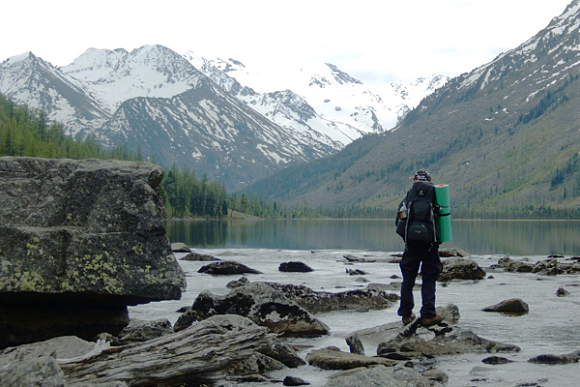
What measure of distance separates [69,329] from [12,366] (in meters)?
5.21

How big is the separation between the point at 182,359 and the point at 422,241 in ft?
25.0

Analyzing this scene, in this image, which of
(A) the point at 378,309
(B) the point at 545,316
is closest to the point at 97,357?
(A) the point at 378,309

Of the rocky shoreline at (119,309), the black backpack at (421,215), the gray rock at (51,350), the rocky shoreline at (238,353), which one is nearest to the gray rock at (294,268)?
the rocky shoreline at (238,353)

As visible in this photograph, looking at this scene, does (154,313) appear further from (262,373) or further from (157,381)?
(157,381)

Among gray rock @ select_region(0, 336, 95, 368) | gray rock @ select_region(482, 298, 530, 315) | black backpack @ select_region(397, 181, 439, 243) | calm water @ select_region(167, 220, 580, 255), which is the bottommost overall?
gray rock @ select_region(482, 298, 530, 315)

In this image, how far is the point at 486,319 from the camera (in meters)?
21.0

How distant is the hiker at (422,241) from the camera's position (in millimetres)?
16984

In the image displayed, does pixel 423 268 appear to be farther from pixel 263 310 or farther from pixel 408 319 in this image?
pixel 263 310

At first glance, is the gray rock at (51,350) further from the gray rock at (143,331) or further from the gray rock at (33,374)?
the gray rock at (143,331)

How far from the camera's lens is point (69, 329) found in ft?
48.7

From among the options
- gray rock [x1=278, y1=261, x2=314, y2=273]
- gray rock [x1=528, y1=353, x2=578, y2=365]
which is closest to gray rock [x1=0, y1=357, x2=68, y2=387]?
→ gray rock [x1=528, y1=353, x2=578, y2=365]

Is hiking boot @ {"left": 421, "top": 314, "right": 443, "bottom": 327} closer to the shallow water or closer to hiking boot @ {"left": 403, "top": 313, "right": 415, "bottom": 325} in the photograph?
hiking boot @ {"left": 403, "top": 313, "right": 415, "bottom": 325}

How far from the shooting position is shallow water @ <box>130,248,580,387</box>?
13.4 meters

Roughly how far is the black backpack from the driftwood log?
524cm
